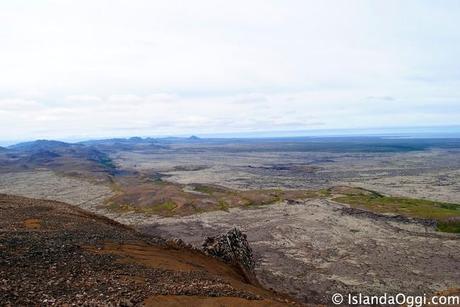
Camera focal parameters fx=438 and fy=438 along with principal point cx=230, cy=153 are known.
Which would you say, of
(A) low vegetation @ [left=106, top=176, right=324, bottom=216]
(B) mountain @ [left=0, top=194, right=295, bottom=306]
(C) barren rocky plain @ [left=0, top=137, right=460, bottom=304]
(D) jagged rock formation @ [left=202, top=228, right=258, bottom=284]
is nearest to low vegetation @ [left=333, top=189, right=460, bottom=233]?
(C) barren rocky plain @ [left=0, top=137, right=460, bottom=304]

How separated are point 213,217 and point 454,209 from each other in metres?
42.3

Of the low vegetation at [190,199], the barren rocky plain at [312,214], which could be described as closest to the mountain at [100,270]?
the barren rocky plain at [312,214]

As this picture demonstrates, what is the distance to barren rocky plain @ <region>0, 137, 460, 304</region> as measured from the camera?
1746 inches

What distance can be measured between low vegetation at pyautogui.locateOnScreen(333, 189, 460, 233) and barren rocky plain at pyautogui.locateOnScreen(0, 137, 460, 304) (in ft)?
0.61

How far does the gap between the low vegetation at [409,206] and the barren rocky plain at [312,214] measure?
7.3 inches

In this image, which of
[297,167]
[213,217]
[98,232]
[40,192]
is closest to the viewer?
[98,232]

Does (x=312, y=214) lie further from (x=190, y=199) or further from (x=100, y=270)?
(x=100, y=270)

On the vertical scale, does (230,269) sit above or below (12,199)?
below

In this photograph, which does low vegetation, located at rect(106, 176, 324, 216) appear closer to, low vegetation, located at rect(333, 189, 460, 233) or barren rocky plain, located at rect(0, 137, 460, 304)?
barren rocky plain, located at rect(0, 137, 460, 304)

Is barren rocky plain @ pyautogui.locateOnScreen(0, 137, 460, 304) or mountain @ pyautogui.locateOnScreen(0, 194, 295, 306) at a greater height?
mountain @ pyautogui.locateOnScreen(0, 194, 295, 306)

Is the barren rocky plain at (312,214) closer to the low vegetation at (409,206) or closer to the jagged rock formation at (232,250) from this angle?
the low vegetation at (409,206)

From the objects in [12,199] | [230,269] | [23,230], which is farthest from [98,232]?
[12,199]

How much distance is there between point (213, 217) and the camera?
248ft

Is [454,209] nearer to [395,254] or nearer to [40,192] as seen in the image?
[395,254]
